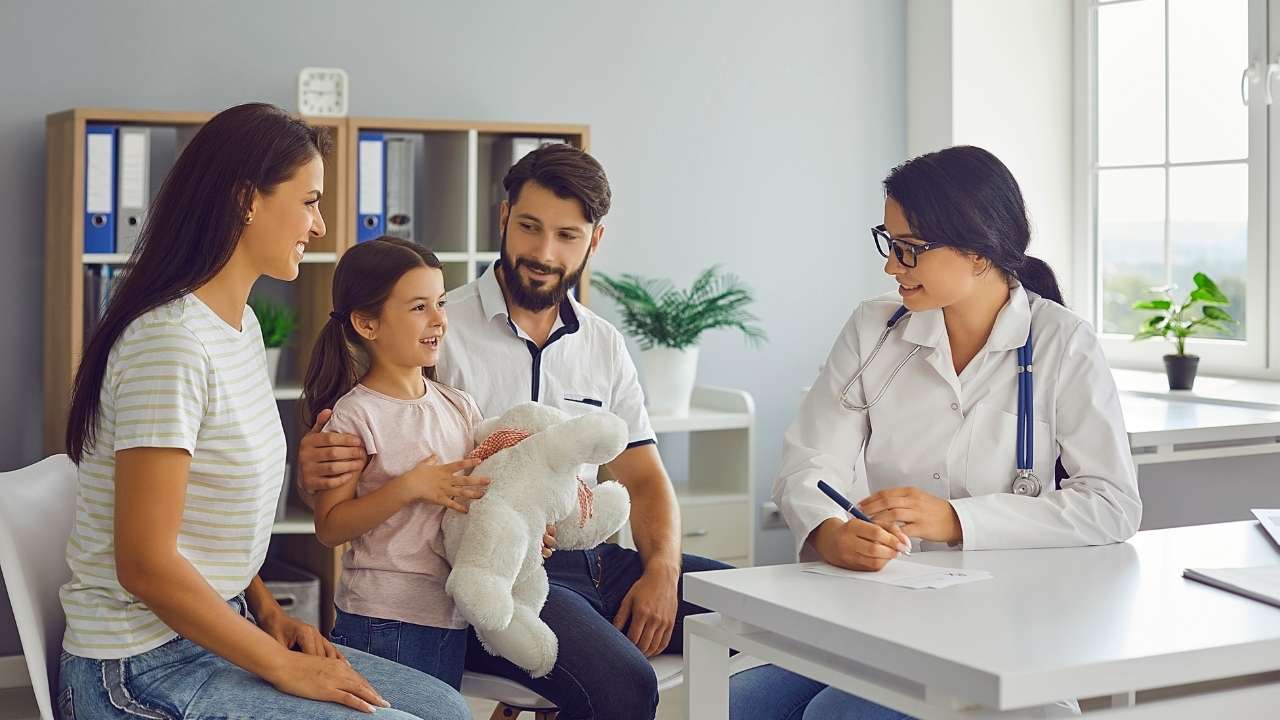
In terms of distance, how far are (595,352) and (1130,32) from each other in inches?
101

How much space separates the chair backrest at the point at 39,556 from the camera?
4.89 ft

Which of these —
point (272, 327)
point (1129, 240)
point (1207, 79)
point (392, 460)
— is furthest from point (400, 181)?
point (1207, 79)

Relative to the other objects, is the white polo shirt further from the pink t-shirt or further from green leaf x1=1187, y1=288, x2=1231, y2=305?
green leaf x1=1187, y1=288, x2=1231, y2=305

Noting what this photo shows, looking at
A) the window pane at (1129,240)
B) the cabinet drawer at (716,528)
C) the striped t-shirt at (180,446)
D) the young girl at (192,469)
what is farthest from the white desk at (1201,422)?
the striped t-shirt at (180,446)

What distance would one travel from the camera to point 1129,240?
3.99 metres

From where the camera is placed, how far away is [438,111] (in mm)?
3604

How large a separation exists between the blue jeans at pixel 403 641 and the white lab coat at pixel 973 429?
1.71 feet

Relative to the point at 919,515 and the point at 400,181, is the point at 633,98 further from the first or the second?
the point at 919,515

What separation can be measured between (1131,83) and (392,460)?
3058 millimetres

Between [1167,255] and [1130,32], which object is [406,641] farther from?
[1130,32]

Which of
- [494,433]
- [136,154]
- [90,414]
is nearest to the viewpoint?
[90,414]

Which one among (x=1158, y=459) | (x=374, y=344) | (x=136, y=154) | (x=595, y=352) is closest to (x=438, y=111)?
(x=136, y=154)

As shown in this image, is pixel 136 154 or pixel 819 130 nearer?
pixel 136 154

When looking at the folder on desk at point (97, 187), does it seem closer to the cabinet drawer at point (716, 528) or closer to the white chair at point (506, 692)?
the cabinet drawer at point (716, 528)
